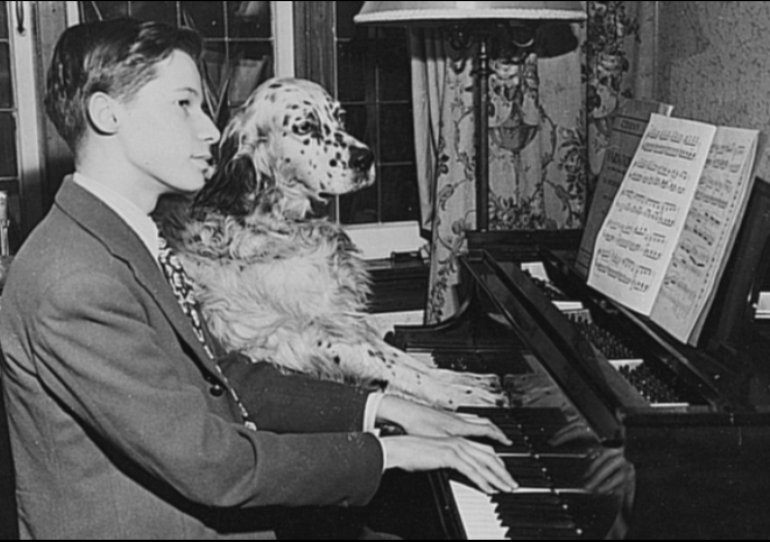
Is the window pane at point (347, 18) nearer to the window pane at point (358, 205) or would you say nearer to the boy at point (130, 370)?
the window pane at point (358, 205)

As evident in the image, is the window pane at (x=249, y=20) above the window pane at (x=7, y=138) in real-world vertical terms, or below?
above

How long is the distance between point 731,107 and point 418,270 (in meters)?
1.10

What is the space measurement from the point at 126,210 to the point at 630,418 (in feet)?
2.64

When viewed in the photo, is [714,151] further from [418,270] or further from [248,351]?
[418,270]

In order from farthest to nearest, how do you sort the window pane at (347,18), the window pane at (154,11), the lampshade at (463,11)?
the window pane at (347,18), the window pane at (154,11), the lampshade at (463,11)

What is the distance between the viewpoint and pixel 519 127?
3516mm

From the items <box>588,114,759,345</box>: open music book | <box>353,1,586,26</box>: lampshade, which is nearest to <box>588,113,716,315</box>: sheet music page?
<box>588,114,759,345</box>: open music book

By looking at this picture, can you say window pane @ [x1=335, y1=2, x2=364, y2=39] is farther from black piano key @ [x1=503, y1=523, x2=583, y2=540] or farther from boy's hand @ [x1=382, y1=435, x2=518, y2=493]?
black piano key @ [x1=503, y1=523, x2=583, y2=540]

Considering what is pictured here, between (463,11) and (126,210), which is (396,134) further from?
(126,210)

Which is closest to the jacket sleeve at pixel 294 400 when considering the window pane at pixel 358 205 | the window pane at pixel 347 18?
the window pane at pixel 358 205

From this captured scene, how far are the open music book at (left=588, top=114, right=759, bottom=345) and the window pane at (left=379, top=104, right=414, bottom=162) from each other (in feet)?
5.03

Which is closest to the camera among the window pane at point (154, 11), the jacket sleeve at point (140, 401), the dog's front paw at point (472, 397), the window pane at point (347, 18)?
the jacket sleeve at point (140, 401)

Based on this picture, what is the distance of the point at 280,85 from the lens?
2531 millimetres

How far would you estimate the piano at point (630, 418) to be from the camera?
150 cm
